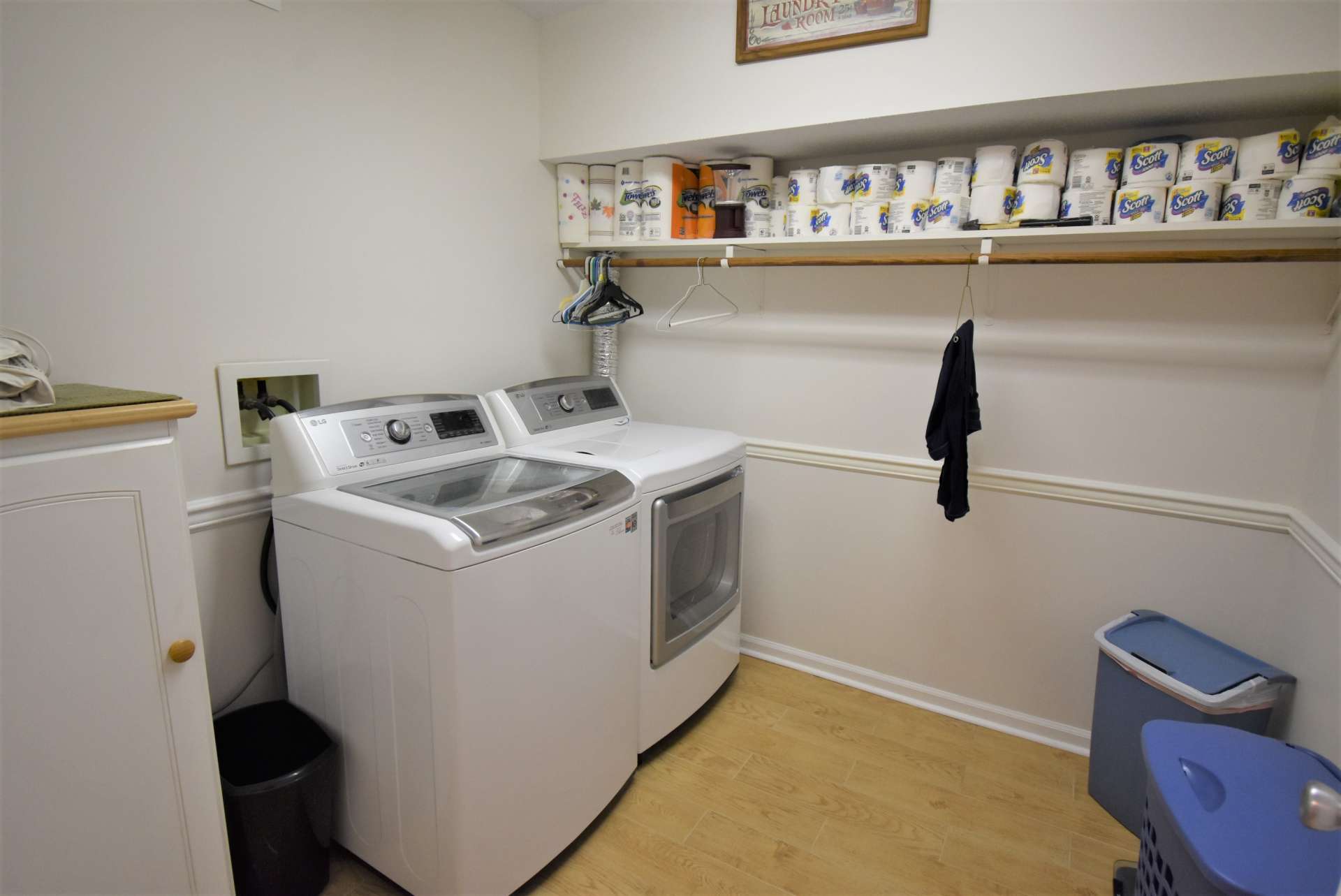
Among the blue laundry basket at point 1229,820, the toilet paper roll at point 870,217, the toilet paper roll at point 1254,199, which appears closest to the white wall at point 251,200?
the toilet paper roll at point 870,217

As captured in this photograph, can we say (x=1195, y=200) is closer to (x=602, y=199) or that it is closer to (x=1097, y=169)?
(x=1097, y=169)

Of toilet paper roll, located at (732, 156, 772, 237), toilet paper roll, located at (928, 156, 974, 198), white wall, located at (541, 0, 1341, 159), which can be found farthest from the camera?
toilet paper roll, located at (732, 156, 772, 237)

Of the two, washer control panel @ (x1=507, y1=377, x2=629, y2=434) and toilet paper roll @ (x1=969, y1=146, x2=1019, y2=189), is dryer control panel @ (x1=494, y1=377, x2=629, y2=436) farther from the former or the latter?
toilet paper roll @ (x1=969, y1=146, x2=1019, y2=189)

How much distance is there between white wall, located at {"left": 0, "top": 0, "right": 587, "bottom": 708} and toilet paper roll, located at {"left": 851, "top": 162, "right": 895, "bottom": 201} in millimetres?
1184

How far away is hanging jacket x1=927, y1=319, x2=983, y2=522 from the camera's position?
6.27 ft

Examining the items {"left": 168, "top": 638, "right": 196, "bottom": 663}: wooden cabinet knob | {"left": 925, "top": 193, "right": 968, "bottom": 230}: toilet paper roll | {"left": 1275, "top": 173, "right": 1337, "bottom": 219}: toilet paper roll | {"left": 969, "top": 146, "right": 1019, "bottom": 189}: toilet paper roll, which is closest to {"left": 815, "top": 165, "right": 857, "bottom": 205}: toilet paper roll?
{"left": 925, "top": 193, "right": 968, "bottom": 230}: toilet paper roll

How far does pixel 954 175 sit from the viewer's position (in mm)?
1889

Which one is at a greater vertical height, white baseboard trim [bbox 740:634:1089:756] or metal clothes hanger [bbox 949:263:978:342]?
metal clothes hanger [bbox 949:263:978:342]

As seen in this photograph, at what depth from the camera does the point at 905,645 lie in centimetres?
237

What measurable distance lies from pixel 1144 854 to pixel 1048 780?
964mm

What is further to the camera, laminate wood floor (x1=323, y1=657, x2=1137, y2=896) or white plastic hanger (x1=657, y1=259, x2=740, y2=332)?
white plastic hanger (x1=657, y1=259, x2=740, y2=332)

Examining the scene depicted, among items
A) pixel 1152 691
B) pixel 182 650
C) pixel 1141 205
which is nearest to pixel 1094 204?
pixel 1141 205

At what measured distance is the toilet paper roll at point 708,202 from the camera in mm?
2309

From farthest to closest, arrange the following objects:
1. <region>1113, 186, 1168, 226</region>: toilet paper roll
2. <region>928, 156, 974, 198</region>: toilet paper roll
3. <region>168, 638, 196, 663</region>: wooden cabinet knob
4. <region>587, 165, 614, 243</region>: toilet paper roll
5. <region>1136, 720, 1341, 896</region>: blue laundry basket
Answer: <region>587, 165, 614, 243</region>: toilet paper roll, <region>928, 156, 974, 198</region>: toilet paper roll, <region>1113, 186, 1168, 226</region>: toilet paper roll, <region>168, 638, 196, 663</region>: wooden cabinet knob, <region>1136, 720, 1341, 896</region>: blue laundry basket
